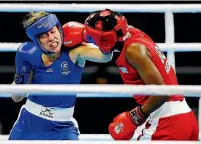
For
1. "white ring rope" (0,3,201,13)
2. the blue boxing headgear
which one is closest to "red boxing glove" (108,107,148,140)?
the blue boxing headgear

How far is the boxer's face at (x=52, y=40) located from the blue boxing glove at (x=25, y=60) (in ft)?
0.33

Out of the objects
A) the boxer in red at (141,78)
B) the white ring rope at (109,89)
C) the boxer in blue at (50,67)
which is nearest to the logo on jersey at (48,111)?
the boxer in blue at (50,67)

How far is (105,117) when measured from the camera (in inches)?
164

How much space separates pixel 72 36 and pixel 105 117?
175 centimetres

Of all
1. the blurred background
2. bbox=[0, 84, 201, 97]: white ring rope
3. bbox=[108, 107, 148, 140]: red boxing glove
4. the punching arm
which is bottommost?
the blurred background

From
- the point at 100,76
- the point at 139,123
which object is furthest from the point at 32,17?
the point at 100,76

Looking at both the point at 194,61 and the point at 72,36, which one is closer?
the point at 72,36

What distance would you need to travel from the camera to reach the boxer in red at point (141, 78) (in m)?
2.20

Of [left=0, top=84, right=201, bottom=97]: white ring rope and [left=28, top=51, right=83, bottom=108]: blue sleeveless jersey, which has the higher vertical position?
[left=0, top=84, right=201, bottom=97]: white ring rope

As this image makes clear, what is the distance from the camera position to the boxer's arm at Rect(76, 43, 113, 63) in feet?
7.95

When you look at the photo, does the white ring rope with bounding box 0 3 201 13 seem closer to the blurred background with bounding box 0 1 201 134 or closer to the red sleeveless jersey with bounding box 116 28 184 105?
the red sleeveless jersey with bounding box 116 28 184 105

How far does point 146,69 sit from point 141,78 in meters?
0.15

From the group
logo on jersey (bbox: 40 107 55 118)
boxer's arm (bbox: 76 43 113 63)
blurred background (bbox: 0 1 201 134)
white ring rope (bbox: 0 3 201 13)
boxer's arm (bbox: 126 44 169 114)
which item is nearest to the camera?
boxer's arm (bbox: 126 44 169 114)

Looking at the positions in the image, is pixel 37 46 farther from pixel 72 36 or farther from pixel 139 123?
pixel 139 123
